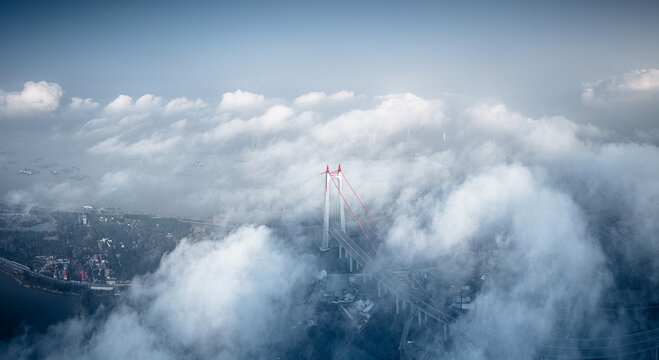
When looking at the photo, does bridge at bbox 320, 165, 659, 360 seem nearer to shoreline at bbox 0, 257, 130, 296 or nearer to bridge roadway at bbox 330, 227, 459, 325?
bridge roadway at bbox 330, 227, 459, 325

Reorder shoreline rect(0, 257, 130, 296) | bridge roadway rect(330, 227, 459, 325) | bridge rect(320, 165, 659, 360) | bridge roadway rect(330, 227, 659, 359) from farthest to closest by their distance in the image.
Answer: shoreline rect(0, 257, 130, 296)
bridge roadway rect(330, 227, 459, 325)
bridge rect(320, 165, 659, 360)
bridge roadway rect(330, 227, 659, 359)

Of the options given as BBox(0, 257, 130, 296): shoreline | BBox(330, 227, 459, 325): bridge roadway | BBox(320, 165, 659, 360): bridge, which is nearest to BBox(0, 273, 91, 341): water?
BBox(0, 257, 130, 296): shoreline

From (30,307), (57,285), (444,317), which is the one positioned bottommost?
(444,317)

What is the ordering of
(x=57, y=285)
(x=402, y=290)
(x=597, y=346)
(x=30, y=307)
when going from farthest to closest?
(x=57, y=285) < (x=30, y=307) < (x=402, y=290) < (x=597, y=346)

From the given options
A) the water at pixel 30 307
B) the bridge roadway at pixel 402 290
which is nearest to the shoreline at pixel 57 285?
the water at pixel 30 307

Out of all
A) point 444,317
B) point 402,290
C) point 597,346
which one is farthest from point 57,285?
point 597,346

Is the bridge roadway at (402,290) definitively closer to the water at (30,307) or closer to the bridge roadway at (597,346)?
the bridge roadway at (597,346)

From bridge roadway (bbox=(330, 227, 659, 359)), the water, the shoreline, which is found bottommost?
bridge roadway (bbox=(330, 227, 659, 359))

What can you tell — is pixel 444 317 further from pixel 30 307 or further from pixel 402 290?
pixel 30 307

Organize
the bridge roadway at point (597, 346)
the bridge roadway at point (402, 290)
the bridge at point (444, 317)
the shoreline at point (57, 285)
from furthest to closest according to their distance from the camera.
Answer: the shoreline at point (57, 285) → the bridge roadway at point (402, 290) → the bridge at point (444, 317) → the bridge roadway at point (597, 346)
